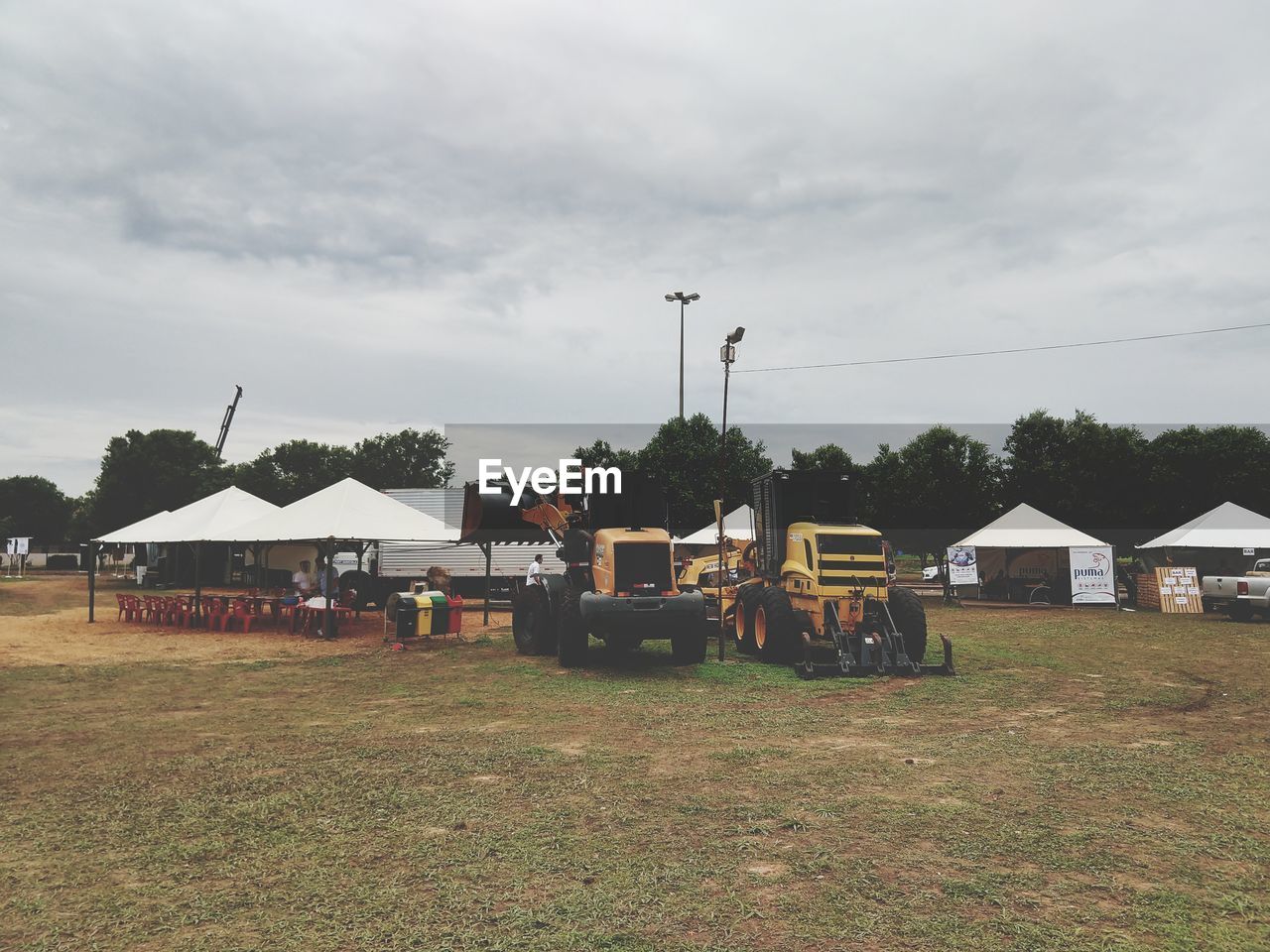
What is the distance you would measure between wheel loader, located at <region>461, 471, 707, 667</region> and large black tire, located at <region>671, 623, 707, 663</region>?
0.05 feet

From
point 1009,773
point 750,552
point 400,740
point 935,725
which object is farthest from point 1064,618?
point 400,740

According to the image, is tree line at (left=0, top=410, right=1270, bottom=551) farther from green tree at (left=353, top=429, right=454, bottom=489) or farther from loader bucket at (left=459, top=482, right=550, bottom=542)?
green tree at (left=353, top=429, right=454, bottom=489)

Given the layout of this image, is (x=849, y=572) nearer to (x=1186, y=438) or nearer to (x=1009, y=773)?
(x=1009, y=773)

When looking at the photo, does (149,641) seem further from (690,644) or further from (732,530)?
(732,530)

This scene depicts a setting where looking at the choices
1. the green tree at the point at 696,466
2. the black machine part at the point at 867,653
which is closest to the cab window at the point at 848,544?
the black machine part at the point at 867,653

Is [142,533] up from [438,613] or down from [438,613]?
up

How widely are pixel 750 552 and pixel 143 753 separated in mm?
11297

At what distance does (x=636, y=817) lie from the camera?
603 centimetres

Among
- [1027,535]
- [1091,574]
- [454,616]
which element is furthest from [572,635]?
[1027,535]

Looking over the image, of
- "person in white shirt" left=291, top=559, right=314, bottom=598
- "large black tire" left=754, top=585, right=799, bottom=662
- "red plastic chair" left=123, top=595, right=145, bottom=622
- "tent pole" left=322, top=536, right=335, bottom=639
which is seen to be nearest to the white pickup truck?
"large black tire" left=754, top=585, right=799, bottom=662

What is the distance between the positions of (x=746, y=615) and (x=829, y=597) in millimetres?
→ 2098

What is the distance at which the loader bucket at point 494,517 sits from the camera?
16.4 m

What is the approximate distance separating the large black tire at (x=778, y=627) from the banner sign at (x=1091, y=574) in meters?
17.3

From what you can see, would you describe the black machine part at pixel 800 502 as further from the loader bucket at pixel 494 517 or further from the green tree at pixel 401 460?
the green tree at pixel 401 460
